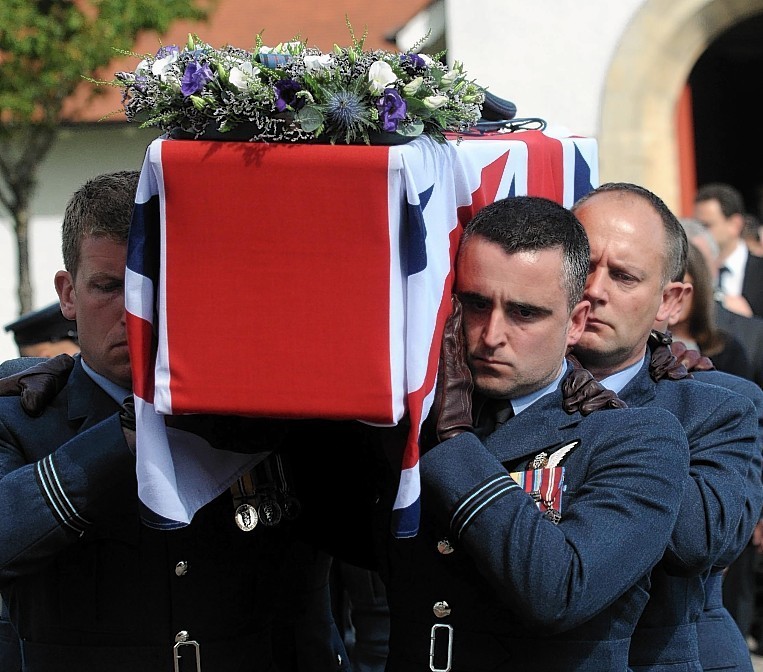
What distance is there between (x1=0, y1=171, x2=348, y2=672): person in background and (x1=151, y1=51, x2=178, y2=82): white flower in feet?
1.37

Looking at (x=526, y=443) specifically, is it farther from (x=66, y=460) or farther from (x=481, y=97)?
(x=66, y=460)

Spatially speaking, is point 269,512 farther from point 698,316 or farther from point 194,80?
point 698,316

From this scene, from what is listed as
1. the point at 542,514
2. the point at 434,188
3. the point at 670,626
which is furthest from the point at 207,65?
the point at 670,626

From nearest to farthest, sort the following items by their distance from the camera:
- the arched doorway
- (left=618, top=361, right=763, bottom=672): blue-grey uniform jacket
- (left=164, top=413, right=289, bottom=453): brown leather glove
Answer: (left=164, top=413, right=289, bottom=453): brown leather glove
(left=618, top=361, right=763, bottom=672): blue-grey uniform jacket
the arched doorway

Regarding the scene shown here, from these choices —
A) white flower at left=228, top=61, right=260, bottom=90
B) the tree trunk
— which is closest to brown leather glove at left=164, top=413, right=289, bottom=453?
white flower at left=228, top=61, right=260, bottom=90

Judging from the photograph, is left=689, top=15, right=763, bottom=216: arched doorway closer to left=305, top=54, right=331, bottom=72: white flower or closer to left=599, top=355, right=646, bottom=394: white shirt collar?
left=599, top=355, right=646, bottom=394: white shirt collar

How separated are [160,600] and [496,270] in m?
0.98

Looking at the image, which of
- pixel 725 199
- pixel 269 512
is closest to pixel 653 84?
pixel 725 199

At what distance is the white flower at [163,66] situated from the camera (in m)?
2.28

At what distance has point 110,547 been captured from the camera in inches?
104

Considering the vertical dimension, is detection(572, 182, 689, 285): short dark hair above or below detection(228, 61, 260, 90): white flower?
below

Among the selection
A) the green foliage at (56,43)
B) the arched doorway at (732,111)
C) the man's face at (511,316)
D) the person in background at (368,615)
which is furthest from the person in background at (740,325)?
the arched doorway at (732,111)

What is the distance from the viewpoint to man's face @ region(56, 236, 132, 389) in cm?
261

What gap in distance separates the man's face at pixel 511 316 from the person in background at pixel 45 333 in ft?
10.2
